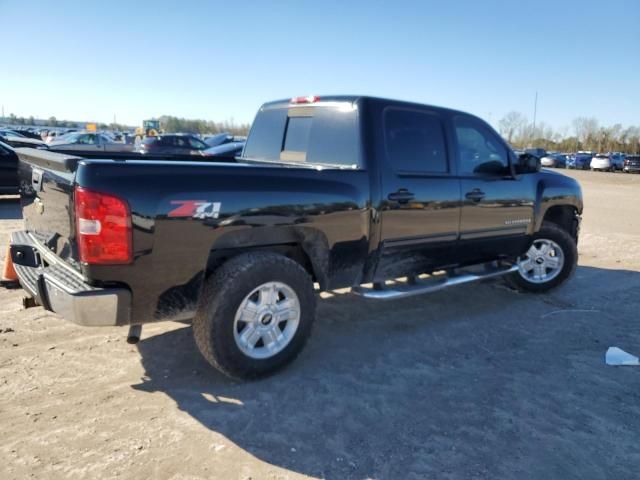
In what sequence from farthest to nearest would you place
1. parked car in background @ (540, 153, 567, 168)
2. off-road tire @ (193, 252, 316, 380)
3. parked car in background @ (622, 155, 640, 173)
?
parked car in background @ (540, 153, 567, 168) < parked car in background @ (622, 155, 640, 173) < off-road tire @ (193, 252, 316, 380)

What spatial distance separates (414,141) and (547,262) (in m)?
2.65

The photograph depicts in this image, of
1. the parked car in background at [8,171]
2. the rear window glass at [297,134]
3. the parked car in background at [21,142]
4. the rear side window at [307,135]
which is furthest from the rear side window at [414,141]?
the parked car in background at [8,171]

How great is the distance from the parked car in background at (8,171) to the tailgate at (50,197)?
854 cm

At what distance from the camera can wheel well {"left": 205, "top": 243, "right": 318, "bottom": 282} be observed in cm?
344

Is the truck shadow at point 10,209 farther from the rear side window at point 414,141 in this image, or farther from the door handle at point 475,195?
the door handle at point 475,195

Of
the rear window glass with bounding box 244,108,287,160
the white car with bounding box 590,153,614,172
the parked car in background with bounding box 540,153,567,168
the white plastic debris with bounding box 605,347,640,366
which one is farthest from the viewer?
the parked car in background with bounding box 540,153,567,168

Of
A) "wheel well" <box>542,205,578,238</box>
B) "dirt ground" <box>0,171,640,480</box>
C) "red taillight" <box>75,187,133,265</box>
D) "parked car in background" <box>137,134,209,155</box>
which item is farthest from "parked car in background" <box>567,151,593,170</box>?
"red taillight" <box>75,187,133,265</box>

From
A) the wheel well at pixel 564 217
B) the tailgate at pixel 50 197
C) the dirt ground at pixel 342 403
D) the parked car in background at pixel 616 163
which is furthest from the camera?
the parked car in background at pixel 616 163

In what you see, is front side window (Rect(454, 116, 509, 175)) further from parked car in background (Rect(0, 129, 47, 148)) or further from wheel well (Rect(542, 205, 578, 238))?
parked car in background (Rect(0, 129, 47, 148))

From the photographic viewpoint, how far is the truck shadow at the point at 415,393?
279 centimetres

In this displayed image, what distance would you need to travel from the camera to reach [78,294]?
2805mm

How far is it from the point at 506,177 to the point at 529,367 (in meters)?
2.07

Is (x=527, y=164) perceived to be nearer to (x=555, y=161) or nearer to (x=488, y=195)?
(x=488, y=195)

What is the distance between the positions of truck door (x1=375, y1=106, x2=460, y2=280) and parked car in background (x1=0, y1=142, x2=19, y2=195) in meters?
10.1
